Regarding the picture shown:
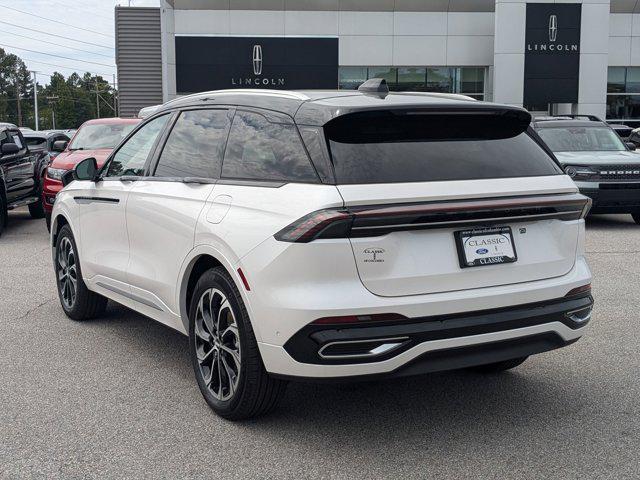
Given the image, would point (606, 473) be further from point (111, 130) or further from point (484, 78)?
point (484, 78)

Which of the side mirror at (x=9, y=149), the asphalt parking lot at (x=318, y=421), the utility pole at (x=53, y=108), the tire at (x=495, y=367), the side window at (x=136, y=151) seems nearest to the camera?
the asphalt parking lot at (x=318, y=421)

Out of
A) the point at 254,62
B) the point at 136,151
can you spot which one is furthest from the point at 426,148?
the point at 254,62

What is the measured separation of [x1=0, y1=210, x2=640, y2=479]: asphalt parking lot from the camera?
3.69 m

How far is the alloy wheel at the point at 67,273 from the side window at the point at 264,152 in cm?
260

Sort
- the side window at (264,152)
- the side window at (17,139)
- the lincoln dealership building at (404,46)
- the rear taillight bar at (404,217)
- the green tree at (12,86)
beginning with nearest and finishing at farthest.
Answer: the rear taillight bar at (404,217), the side window at (264,152), the side window at (17,139), the lincoln dealership building at (404,46), the green tree at (12,86)

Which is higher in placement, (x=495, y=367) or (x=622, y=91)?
(x=622, y=91)

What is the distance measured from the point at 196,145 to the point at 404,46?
26.8m

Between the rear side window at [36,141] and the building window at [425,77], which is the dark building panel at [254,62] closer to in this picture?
the building window at [425,77]

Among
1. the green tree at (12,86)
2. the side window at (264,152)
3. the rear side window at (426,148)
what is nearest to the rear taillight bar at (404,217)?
the rear side window at (426,148)

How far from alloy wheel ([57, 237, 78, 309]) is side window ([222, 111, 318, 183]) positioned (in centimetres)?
260

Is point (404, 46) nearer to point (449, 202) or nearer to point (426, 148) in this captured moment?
point (426, 148)

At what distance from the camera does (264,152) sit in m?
4.12

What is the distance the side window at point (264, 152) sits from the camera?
3838mm

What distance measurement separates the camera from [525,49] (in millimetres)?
29094
